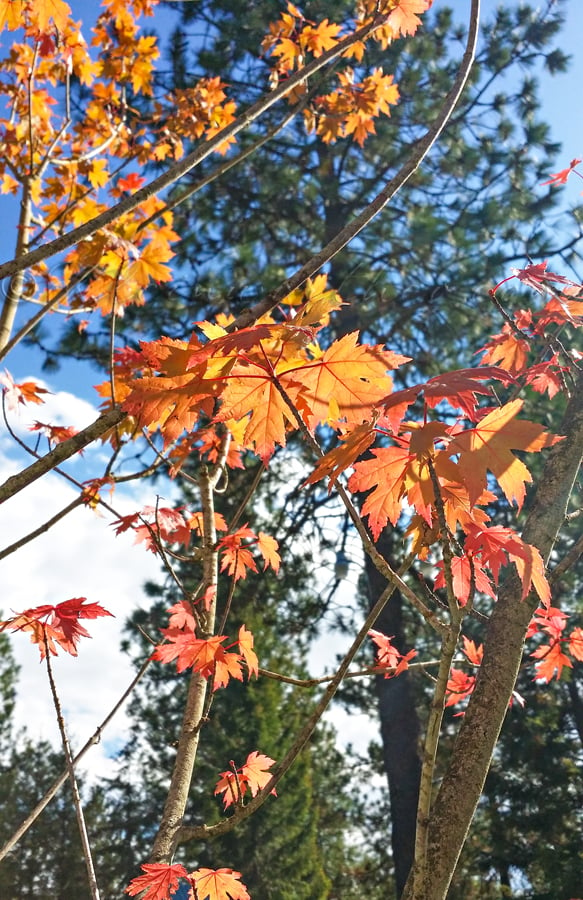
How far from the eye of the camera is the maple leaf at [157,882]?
53.9 inches

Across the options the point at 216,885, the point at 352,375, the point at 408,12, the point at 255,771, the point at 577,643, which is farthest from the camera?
the point at 577,643

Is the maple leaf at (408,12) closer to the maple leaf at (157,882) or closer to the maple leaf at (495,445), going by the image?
the maple leaf at (495,445)

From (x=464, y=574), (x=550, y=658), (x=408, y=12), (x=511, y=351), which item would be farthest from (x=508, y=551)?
(x=408, y=12)

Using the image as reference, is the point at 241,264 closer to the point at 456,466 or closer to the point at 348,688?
the point at 348,688

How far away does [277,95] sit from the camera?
132 centimetres

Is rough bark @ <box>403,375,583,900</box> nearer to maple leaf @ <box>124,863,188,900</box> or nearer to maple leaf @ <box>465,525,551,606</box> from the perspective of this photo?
maple leaf @ <box>465,525,551,606</box>

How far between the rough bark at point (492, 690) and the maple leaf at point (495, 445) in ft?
1.39

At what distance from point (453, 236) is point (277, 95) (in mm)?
5373

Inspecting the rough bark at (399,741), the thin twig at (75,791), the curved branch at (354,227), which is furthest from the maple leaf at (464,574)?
the rough bark at (399,741)

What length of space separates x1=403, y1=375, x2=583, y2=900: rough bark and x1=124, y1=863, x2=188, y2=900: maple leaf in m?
0.56

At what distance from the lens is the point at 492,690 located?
125cm

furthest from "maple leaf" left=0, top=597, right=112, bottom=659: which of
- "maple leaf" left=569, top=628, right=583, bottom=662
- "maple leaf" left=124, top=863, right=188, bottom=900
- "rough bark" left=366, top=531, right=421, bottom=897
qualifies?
"rough bark" left=366, top=531, right=421, bottom=897

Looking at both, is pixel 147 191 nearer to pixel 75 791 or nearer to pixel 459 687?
pixel 75 791

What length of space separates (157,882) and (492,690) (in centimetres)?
78
